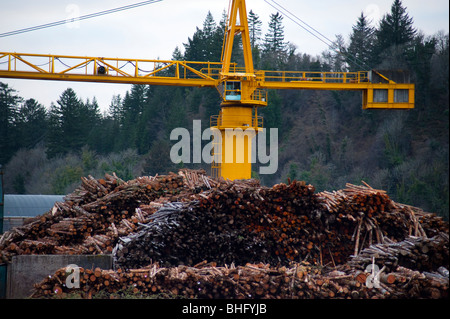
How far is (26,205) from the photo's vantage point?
27969 mm

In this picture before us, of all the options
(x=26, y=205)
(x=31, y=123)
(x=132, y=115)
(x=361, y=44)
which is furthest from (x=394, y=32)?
(x=31, y=123)

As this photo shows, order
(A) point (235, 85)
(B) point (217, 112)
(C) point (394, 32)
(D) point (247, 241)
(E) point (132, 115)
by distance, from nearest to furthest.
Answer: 1. (D) point (247, 241)
2. (A) point (235, 85)
3. (C) point (394, 32)
4. (B) point (217, 112)
5. (E) point (132, 115)

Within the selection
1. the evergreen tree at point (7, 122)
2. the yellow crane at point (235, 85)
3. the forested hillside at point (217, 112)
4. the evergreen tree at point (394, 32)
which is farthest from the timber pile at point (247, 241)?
the evergreen tree at point (7, 122)

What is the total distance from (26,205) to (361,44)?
112 feet

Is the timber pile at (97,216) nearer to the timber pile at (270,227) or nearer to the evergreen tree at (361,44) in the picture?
the timber pile at (270,227)

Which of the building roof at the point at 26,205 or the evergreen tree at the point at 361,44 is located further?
the evergreen tree at the point at 361,44

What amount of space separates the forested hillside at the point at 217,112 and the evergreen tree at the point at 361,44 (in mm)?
121

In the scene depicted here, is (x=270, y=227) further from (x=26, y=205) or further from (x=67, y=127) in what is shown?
(x=67, y=127)

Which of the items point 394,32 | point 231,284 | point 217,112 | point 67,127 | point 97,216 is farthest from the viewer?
point 67,127

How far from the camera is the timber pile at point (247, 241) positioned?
9.55 meters

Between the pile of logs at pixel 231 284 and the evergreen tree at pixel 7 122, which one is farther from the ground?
the evergreen tree at pixel 7 122

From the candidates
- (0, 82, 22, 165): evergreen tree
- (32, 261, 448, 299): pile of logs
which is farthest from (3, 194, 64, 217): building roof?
(0, 82, 22, 165): evergreen tree
